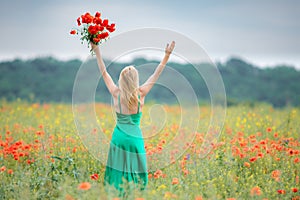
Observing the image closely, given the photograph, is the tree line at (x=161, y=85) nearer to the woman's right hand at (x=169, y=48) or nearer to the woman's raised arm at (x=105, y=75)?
the woman's raised arm at (x=105, y=75)

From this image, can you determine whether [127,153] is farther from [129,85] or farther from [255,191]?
[255,191]

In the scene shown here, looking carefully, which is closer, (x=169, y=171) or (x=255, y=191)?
(x=255, y=191)

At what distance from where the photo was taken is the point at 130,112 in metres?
5.35

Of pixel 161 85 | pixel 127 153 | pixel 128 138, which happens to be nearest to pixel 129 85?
pixel 128 138

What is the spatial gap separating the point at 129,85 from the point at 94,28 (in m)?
0.87

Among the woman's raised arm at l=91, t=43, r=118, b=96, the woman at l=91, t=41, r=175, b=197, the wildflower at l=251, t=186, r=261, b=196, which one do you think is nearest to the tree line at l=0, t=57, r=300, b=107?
the woman's raised arm at l=91, t=43, r=118, b=96

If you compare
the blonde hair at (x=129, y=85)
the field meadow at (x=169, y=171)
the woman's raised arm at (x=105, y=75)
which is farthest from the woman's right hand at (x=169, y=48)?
the field meadow at (x=169, y=171)

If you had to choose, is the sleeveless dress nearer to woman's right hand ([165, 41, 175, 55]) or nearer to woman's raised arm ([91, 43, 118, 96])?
woman's raised arm ([91, 43, 118, 96])

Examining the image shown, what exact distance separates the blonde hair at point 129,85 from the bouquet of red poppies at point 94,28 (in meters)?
0.61

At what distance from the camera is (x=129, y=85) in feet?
17.1

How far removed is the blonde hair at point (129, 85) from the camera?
17.0ft

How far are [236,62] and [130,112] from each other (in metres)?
18.3

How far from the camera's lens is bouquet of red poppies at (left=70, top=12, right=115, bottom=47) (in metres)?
5.39

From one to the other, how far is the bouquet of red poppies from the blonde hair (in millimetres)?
606
